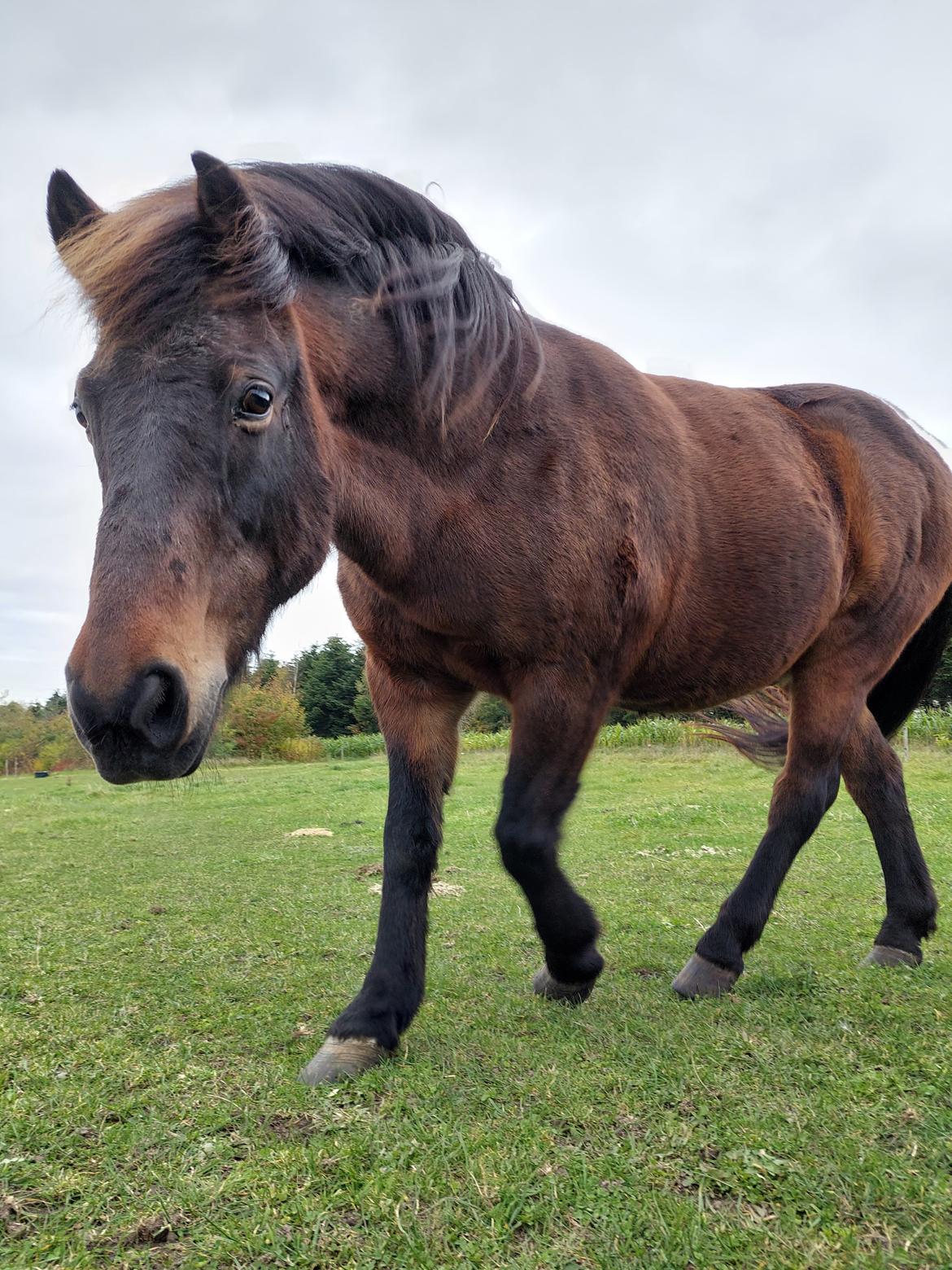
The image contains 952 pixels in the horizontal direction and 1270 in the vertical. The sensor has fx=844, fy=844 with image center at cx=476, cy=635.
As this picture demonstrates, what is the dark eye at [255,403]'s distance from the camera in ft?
7.68

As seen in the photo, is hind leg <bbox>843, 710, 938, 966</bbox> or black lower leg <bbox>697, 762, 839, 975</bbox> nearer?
black lower leg <bbox>697, 762, 839, 975</bbox>

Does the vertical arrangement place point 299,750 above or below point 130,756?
below

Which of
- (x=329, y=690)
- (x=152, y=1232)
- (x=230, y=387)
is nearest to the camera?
(x=152, y=1232)

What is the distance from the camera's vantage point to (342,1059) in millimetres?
2664

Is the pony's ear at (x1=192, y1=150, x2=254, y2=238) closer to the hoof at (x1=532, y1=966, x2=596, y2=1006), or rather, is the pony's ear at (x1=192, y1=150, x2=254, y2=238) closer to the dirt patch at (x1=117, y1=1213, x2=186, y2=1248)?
the dirt patch at (x1=117, y1=1213, x2=186, y2=1248)

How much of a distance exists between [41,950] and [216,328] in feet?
11.1

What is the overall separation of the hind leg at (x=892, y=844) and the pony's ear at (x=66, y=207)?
4.14 m

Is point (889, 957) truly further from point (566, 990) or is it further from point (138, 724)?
point (138, 724)

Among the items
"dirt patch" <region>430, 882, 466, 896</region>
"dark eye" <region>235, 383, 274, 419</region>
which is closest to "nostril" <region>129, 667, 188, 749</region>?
"dark eye" <region>235, 383, 274, 419</region>

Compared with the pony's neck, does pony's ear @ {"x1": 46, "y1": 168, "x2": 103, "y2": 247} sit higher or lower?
higher

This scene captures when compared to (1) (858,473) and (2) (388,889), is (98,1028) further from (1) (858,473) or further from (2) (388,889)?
(1) (858,473)

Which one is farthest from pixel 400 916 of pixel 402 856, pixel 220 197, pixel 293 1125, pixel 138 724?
pixel 220 197

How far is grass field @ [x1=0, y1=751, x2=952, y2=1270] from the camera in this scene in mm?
1766

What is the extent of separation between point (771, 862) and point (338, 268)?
9.97 feet
